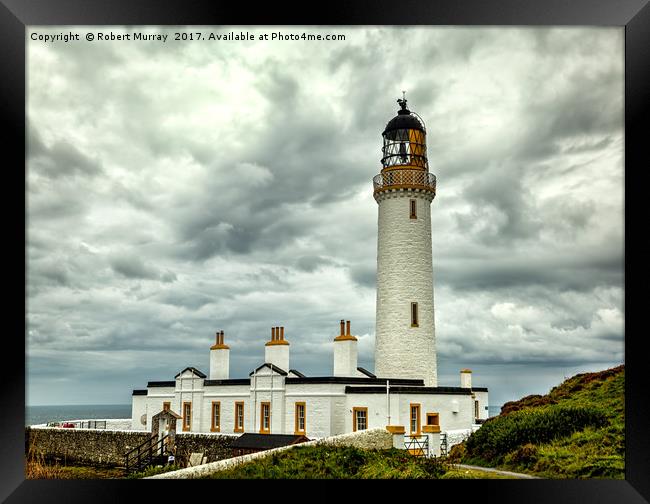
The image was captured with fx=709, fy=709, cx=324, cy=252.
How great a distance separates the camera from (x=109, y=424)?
113 ft

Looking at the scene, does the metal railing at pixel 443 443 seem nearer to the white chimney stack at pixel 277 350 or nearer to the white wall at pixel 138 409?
the white chimney stack at pixel 277 350

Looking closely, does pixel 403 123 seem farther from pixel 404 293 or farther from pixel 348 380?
pixel 348 380

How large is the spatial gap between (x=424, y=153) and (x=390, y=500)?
20.5 metres

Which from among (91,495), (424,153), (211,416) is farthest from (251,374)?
(91,495)

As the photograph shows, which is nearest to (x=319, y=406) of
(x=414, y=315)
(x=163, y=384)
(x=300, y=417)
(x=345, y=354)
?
(x=300, y=417)

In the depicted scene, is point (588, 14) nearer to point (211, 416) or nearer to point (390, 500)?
point (390, 500)

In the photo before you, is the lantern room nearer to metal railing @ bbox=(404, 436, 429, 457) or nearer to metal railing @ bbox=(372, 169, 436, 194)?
metal railing @ bbox=(372, 169, 436, 194)

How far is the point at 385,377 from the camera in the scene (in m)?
26.4

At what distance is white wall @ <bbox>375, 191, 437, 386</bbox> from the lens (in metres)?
26.3

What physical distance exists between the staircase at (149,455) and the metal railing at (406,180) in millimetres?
12444

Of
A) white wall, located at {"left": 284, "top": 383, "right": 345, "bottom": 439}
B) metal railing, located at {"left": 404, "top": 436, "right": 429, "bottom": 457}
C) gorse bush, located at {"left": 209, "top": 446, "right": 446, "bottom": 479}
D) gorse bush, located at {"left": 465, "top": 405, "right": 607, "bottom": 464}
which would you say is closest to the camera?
gorse bush, located at {"left": 209, "top": 446, "right": 446, "bottom": 479}

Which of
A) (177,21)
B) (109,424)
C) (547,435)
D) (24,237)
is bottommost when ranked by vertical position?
(109,424)

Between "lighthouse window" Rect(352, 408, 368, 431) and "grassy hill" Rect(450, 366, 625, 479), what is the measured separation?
3428mm

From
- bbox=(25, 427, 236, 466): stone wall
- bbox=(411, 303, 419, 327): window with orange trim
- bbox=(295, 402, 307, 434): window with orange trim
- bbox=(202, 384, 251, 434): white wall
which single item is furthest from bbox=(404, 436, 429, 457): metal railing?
bbox=(202, 384, 251, 434): white wall
